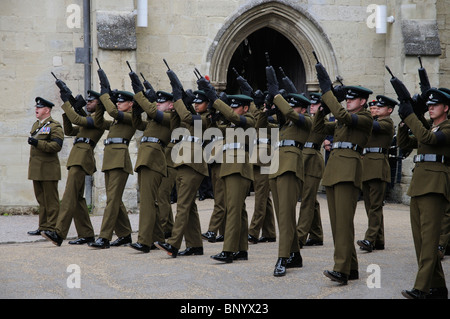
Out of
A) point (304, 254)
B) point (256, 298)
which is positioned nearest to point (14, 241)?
point (304, 254)

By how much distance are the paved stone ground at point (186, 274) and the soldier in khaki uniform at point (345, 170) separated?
0.81ft

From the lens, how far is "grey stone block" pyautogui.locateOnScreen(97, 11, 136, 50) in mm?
12562

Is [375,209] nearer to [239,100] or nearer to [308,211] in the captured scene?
[308,211]

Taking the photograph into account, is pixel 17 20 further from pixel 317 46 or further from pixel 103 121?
pixel 317 46

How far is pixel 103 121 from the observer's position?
31.4ft

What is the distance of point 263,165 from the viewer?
394 inches

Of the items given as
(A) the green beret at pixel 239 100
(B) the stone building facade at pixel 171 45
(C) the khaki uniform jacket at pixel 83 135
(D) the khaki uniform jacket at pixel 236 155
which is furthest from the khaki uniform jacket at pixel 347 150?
(B) the stone building facade at pixel 171 45

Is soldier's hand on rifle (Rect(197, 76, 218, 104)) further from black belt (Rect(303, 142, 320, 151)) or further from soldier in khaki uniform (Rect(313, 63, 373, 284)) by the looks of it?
black belt (Rect(303, 142, 320, 151))

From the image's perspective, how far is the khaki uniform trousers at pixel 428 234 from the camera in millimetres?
6070

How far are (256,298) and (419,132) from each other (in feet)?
6.26

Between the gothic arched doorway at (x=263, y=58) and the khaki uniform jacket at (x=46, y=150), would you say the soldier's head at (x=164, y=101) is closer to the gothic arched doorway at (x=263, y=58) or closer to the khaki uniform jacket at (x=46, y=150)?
the khaki uniform jacket at (x=46, y=150)

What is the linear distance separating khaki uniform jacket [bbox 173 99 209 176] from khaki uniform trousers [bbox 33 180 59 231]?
8.39 feet

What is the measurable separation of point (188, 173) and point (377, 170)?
7.46ft

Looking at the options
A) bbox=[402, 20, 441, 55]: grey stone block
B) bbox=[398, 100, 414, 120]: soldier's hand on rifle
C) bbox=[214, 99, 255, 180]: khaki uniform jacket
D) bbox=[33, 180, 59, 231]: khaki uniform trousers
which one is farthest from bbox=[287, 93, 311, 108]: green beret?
bbox=[402, 20, 441, 55]: grey stone block
